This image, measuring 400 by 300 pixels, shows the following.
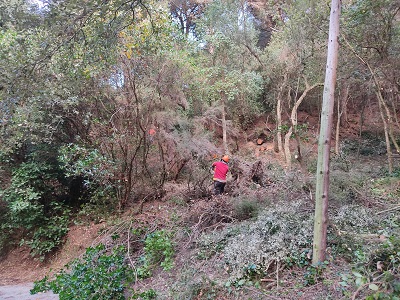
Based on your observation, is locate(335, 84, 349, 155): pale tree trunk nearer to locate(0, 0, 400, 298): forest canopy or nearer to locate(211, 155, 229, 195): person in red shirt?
locate(0, 0, 400, 298): forest canopy

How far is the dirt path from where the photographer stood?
620cm

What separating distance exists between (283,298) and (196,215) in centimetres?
335

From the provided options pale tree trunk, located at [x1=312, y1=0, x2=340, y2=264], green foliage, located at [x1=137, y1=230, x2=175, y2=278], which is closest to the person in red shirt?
green foliage, located at [x1=137, y1=230, x2=175, y2=278]

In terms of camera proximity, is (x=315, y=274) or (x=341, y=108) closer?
(x=315, y=274)

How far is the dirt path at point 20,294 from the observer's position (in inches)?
244

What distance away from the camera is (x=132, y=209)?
30.4 feet

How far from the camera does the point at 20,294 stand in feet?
22.1

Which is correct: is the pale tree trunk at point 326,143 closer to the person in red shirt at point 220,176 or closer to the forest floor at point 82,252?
the forest floor at point 82,252

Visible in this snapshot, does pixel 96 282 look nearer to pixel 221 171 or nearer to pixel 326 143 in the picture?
pixel 326 143

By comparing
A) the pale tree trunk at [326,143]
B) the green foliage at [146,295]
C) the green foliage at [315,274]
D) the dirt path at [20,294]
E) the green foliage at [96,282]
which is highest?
the pale tree trunk at [326,143]

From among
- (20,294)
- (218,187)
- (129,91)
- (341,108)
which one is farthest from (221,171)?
(341,108)

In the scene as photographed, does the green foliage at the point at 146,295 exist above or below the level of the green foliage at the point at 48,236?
above

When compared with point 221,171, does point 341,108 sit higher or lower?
higher

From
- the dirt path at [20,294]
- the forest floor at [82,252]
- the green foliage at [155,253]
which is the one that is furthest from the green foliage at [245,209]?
the dirt path at [20,294]
